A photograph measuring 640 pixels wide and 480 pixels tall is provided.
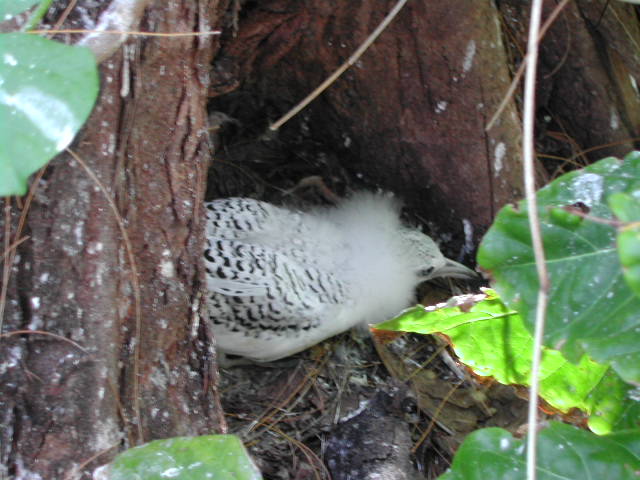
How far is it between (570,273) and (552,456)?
0.28 meters

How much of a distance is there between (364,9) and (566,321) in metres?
1.18

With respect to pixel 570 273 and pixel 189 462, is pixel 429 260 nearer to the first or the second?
pixel 570 273

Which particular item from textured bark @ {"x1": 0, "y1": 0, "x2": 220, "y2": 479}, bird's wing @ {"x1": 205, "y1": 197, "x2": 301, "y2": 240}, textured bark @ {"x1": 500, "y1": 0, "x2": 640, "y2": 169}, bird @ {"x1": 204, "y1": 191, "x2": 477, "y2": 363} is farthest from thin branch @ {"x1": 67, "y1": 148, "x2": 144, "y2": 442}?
textured bark @ {"x1": 500, "y1": 0, "x2": 640, "y2": 169}

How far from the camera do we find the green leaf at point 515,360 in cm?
134

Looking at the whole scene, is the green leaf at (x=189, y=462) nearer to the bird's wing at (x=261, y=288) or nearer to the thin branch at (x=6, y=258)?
the thin branch at (x=6, y=258)

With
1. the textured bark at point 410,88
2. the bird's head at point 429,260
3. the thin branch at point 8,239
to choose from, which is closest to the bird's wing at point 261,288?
the bird's head at point 429,260

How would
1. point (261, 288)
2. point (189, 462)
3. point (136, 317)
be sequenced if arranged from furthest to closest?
1. point (261, 288)
2. point (136, 317)
3. point (189, 462)

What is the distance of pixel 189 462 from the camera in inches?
39.3

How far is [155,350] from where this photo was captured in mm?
1245

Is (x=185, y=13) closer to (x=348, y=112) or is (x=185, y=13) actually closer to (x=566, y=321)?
(x=566, y=321)

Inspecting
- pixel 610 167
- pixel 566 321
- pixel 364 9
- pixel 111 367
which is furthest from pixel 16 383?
pixel 364 9

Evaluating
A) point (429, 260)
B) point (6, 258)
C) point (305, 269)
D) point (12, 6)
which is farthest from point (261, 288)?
point (12, 6)

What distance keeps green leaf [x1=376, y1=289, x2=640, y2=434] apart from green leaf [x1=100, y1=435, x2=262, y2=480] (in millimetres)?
564

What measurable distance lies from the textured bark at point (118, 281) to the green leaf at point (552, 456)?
1.56ft
